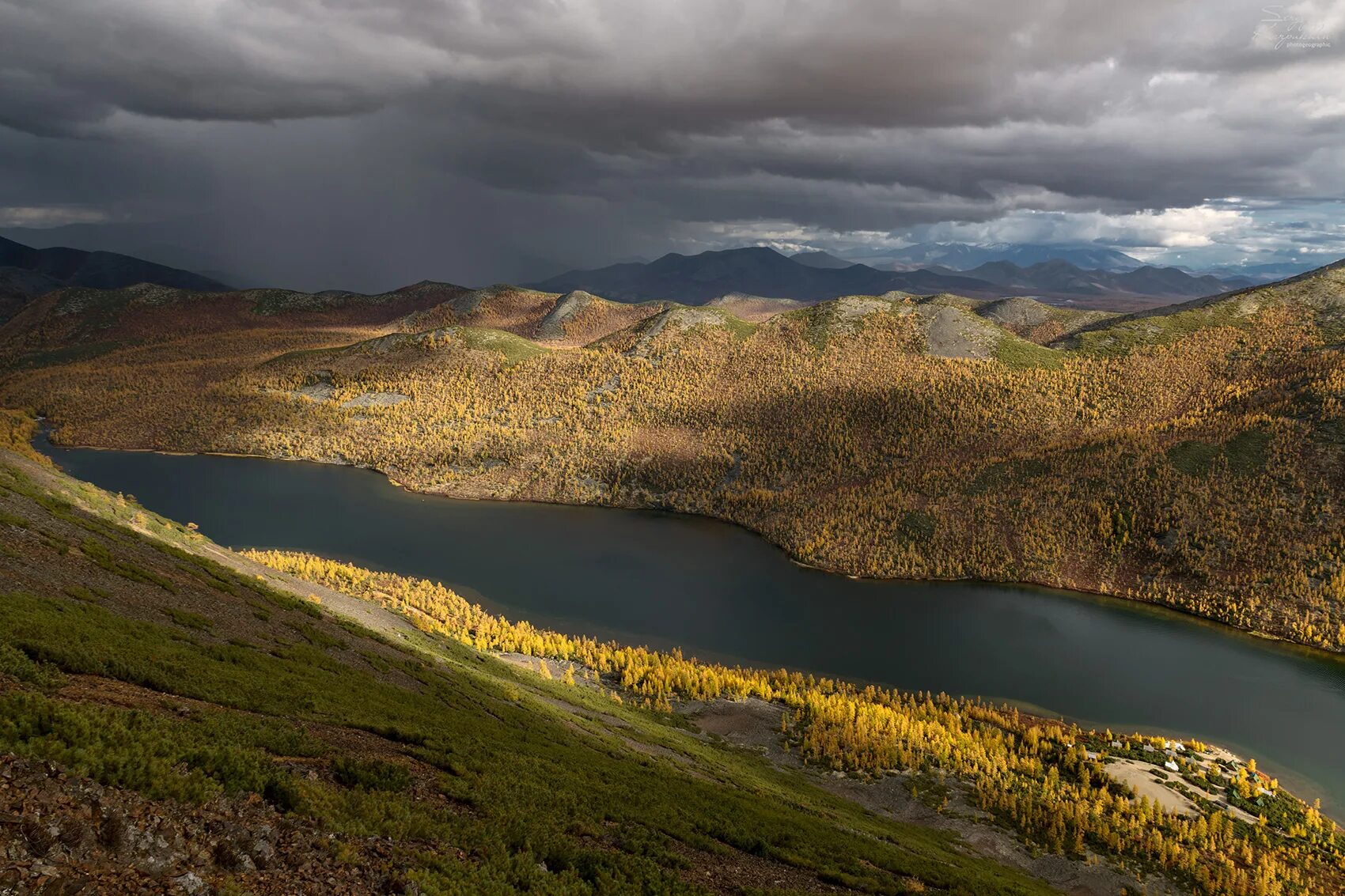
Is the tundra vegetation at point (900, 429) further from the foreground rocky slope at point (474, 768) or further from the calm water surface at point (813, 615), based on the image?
the foreground rocky slope at point (474, 768)

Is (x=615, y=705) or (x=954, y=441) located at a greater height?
(x=954, y=441)

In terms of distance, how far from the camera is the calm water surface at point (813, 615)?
64.4 meters

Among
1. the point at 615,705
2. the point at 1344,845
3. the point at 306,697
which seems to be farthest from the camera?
the point at 615,705

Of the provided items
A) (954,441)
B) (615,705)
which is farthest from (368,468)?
(954,441)

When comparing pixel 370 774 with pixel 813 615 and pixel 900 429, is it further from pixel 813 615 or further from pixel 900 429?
pixel 900 429

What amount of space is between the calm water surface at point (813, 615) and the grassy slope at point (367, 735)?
35.8m

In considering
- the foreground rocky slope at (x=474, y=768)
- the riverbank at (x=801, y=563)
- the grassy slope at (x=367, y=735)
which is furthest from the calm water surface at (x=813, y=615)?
the grassy slope at (x=367, y=735)

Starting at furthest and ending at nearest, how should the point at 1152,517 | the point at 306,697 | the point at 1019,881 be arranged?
1. the point at 1152,517
2. the point at 1019,881
3. the point at 306,697

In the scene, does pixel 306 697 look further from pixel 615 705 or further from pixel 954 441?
pixel 954 441

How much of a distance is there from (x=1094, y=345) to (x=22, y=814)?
7203 inches

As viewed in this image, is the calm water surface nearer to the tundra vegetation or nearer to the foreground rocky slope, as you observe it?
the tundra vegetation

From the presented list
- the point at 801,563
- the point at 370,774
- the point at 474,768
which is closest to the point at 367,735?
the point at 474,768

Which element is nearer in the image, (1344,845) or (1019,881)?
(1019,881)

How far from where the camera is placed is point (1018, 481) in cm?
11044
